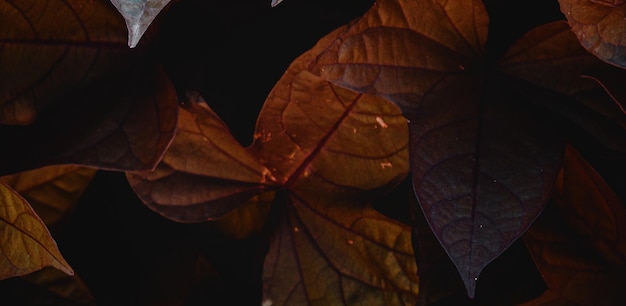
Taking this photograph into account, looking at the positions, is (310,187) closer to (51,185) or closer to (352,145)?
(352,145)

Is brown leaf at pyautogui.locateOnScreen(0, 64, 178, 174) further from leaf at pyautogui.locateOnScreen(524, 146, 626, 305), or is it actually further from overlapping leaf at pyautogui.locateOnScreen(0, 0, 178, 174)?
leaf at pyautogui.locateOnScreen(524, 146, 626, 305)

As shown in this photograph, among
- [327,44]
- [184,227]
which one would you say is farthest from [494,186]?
[184,227]

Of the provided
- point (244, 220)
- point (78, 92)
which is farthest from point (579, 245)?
point (78, 92)

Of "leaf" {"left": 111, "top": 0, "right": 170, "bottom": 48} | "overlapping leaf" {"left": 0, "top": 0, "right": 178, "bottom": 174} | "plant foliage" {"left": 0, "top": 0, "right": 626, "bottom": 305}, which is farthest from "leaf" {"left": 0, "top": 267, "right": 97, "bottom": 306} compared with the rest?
"leaf" {"left": 111, "top": 0, "right": 170, "bottom": 48}

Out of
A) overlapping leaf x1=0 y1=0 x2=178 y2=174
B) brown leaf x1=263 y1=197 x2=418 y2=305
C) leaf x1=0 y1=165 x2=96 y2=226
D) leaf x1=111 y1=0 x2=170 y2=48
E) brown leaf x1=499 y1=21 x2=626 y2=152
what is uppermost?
leaf x1=111 y1=0 x2=170 y2=48

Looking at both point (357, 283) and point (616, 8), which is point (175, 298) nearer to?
point (357, 283)

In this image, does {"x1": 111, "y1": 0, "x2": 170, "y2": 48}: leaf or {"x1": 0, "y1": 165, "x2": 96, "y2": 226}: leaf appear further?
{"x1": 0, "y1": 165, "x2": 96, "y2": 226}: leaf

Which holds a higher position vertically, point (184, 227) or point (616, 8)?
point (616, 8)
